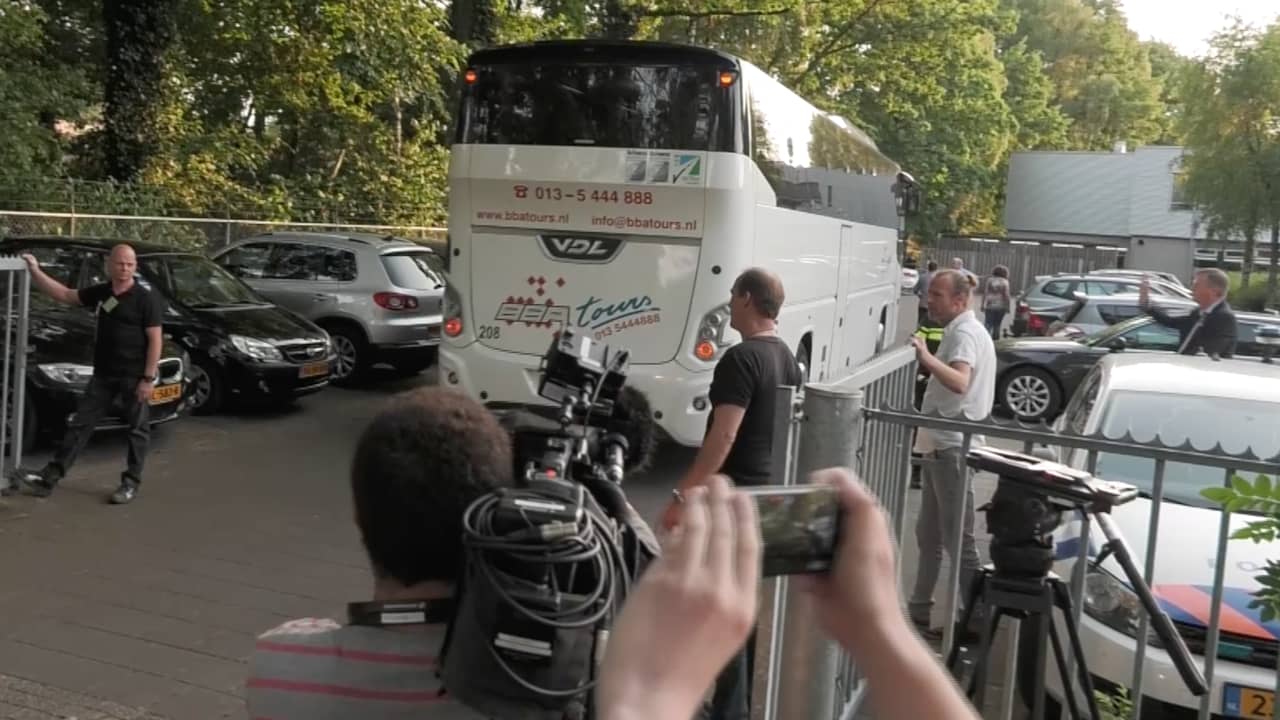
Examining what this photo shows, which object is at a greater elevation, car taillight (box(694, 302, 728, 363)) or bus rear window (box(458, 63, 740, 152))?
bus rear window (box(458, 63, 740, 152))

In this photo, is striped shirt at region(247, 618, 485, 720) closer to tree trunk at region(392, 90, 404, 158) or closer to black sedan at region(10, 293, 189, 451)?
black sedan at region(10, 293, 189, 451)

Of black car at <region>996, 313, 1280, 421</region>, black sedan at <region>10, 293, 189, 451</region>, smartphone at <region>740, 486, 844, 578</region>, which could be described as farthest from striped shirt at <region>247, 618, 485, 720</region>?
black car at <region>996, 313, 1280, 421</region>

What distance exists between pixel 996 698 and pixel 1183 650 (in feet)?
8.15

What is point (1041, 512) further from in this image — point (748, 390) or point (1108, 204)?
point (1108, 204)

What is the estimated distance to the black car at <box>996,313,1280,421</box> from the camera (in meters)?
15.8

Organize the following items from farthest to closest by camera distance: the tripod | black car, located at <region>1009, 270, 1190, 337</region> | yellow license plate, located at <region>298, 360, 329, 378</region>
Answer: black car, located at <region>1009, 270, 1190, 337</region>, yellow license plate, located at <region>298, 360, 329, 378</region>, the tripod

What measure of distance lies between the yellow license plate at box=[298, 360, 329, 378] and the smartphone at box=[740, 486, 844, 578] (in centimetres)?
1109

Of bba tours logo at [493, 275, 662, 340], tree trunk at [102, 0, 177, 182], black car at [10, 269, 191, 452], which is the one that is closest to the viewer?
black car at [10, 269, 191, 452]

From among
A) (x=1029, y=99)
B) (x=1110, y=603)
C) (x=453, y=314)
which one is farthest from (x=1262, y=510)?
(x=1029, y=99)

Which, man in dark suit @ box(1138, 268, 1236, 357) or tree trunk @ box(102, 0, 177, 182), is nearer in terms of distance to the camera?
man in dark suit @ box(1138, 268, 1236, 357)

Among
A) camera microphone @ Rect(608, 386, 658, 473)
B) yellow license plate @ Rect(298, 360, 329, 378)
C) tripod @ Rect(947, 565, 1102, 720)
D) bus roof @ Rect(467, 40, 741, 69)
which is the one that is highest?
bus roof @ Rect(467, 40, 741, 69)

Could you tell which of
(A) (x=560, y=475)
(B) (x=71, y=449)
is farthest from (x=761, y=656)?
(B) (x=71, y=449)

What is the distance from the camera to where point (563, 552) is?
5.09 feet

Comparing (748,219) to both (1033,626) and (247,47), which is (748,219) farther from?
(247,47)
